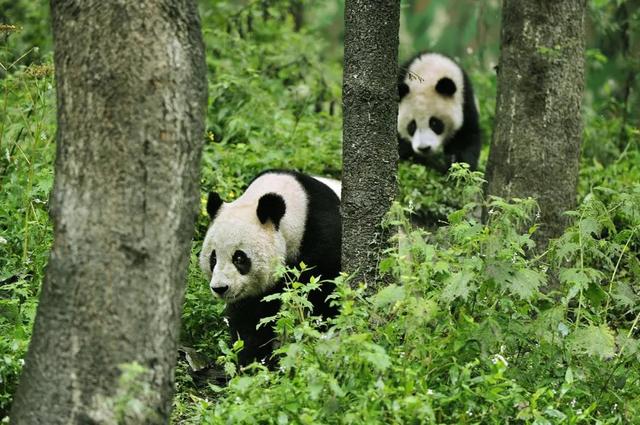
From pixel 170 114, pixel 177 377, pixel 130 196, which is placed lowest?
pixel 177 377

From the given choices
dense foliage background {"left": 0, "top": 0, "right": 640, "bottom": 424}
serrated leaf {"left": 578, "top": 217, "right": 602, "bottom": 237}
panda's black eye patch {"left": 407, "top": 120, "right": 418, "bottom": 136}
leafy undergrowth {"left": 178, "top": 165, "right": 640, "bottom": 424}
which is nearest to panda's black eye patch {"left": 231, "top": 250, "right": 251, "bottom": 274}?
dense foliage background {"left": 0, "top": 0, "right": 640, "bottom": 424}

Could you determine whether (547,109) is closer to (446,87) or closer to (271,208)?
(271,208)

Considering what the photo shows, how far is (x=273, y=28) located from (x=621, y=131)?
436 cm

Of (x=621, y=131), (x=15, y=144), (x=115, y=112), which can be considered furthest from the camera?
(x=621, y=131)

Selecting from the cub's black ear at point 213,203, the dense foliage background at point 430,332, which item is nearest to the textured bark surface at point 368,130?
the dense foliage background at point 430,332

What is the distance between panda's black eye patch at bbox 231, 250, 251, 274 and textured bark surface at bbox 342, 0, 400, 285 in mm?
866

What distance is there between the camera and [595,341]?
467cm

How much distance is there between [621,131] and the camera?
1077 cm

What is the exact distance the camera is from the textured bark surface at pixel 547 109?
6.82 meters

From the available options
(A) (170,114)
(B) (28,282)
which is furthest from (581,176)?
(A) (170,114)

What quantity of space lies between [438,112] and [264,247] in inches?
173

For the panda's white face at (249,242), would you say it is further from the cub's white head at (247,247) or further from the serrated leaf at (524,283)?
the serrated leaf at (524,283)

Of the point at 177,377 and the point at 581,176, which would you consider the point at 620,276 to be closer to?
the point at 581,176

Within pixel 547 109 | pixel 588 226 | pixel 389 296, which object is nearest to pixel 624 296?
pixel 588 226
